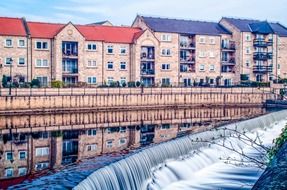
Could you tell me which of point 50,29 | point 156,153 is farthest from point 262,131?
point 50,29

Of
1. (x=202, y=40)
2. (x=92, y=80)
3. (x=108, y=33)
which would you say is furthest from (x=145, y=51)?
(x=202, y=40)

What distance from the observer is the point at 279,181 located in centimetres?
322

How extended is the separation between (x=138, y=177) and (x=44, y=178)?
3.13 metres

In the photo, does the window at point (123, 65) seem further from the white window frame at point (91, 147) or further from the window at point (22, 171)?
the window at point (22, 171)

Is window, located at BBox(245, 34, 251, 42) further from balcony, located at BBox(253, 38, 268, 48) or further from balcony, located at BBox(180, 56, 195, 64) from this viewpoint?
balcony, located at BBox(180, 56, 195, 64)

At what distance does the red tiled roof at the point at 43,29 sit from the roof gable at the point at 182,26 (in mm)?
13101

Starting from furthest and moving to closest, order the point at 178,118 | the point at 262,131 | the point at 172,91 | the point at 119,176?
1. the point at 172,91
2. the point at 178,118
3. the point at 262,131
4. the point at 119,176

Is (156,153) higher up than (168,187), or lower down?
higher up

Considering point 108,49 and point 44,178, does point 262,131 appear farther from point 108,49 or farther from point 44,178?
point 108,49

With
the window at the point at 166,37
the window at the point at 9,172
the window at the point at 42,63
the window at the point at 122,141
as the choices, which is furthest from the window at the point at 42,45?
the window at the point at 9,172

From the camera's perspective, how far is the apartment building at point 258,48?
212ft

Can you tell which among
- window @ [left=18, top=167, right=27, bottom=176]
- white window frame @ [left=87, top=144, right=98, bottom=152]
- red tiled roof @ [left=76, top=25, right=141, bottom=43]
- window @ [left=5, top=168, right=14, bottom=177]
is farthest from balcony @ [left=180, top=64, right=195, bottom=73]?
window @ [left=5, top=168, right=14, bottom=177]

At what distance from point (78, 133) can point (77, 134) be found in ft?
1.54

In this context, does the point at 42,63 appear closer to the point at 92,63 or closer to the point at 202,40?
the point at 92,63
